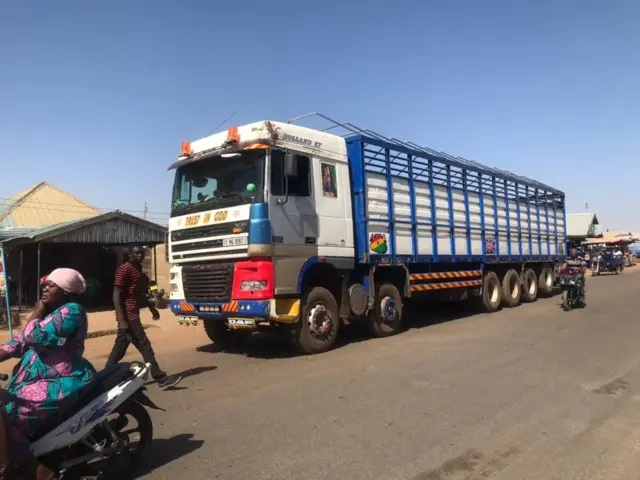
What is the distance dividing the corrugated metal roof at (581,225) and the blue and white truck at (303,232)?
44142mm

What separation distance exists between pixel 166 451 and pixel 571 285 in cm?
1199

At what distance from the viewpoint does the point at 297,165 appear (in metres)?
7.58

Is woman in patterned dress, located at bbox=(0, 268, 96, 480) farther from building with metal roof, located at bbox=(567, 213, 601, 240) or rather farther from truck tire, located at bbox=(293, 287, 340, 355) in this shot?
building with metal roof, located at bbox=(567, 213, 601, 240)

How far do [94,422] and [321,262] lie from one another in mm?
4931

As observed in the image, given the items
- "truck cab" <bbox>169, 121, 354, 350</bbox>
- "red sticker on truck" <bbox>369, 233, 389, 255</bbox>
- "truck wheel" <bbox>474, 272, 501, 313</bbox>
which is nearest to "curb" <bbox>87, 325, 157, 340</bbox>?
"truck cab" <bbox>169, 121, 354, 350</bbox>

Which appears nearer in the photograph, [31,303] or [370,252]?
[370,252]

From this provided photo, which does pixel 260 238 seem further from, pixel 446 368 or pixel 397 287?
pixel 397 287

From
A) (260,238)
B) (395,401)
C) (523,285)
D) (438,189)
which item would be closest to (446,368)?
(395,401)

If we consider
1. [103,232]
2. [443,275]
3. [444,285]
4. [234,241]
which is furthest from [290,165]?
[103,232]

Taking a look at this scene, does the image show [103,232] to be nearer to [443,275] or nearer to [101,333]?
[101,333]

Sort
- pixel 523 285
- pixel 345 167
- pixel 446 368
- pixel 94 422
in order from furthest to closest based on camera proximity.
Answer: pixel 523 285 < pixel 345 167 < pixel 446 368 < pixel 94 422

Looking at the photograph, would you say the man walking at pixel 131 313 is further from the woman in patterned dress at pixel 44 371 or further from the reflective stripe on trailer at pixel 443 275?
the reflective stripe on trailer at pixel 443 275

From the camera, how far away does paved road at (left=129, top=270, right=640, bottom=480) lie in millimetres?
3664

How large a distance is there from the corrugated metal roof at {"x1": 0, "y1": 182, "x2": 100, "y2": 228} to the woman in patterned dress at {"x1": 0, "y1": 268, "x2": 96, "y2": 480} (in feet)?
67.8
